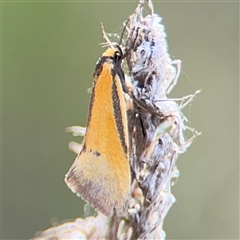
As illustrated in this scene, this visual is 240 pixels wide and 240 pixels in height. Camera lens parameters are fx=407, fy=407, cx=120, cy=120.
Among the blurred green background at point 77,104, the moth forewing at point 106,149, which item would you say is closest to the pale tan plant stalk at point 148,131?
the moth forewing at point 106,149

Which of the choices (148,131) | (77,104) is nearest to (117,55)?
(148,131)

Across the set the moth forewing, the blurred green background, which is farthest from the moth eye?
the blurred green background

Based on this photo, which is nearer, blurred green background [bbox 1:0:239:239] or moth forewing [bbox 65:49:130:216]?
moth forewing [bbox 65:49:130:216]

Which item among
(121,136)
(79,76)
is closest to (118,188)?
(121,136)

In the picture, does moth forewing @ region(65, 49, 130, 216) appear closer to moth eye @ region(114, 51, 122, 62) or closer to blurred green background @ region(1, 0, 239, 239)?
moth eye @ region(114, 51, 122, 62)

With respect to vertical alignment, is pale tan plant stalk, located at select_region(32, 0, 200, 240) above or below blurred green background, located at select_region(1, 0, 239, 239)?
below

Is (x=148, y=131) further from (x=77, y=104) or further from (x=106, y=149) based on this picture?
(x=77, y=104)

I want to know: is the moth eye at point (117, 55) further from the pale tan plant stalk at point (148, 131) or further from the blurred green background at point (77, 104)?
the blurred green background at point (77, 104)
